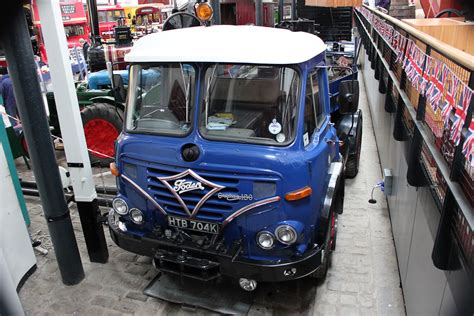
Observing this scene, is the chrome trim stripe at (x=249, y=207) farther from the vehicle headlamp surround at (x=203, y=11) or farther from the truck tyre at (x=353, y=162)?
the truck tyre at (x=353, y=162)

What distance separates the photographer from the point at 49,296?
415cm

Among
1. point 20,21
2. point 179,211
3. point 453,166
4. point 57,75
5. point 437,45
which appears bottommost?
point 179,211

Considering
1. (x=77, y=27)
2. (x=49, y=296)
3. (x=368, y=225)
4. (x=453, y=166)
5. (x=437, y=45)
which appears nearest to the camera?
(x=453, y=166)

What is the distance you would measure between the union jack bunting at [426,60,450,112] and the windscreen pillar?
322cm

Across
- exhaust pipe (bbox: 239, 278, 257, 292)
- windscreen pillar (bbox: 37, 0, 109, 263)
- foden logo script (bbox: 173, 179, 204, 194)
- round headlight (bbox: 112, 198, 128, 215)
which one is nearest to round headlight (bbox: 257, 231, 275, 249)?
exhaust pipe (bbox: 239, 278, 257, 292)

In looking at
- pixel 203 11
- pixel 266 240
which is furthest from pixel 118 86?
pixel 266 240

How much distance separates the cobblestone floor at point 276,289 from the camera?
153 inches

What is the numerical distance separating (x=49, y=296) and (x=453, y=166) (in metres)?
3.93

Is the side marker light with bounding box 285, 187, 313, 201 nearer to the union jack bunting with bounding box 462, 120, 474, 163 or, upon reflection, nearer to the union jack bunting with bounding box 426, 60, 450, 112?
the union jack bunting with bounding box 426, 60, 450, 112

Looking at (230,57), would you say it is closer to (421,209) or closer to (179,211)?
(179,211)

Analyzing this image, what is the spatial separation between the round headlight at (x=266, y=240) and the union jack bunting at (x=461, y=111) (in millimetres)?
1662

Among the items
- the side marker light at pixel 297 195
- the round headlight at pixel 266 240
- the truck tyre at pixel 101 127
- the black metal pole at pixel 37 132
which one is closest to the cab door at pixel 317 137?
the side marker light at pixel 297 195

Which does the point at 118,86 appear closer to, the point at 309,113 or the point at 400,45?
the point at 309,113

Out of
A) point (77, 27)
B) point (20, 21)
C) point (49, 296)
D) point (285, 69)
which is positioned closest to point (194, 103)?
point (285, 69)
